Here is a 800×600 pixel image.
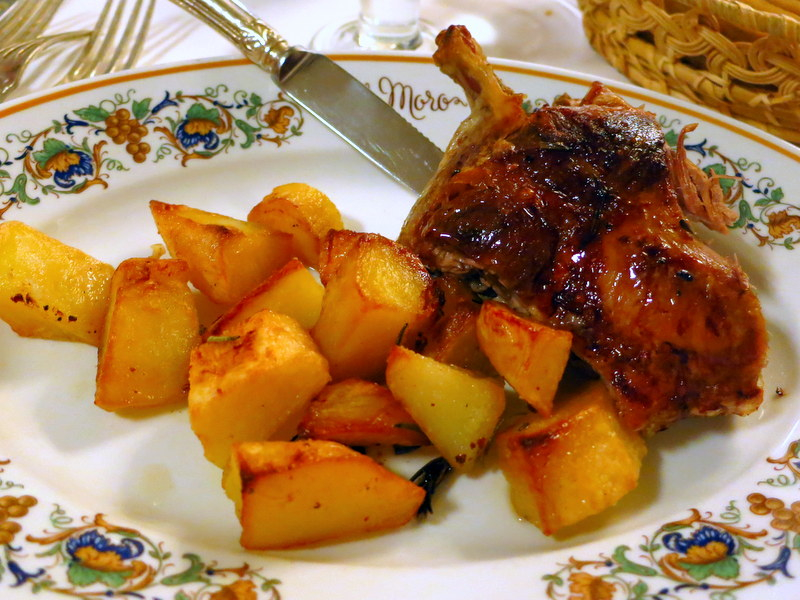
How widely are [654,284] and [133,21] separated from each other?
2074 millimetres

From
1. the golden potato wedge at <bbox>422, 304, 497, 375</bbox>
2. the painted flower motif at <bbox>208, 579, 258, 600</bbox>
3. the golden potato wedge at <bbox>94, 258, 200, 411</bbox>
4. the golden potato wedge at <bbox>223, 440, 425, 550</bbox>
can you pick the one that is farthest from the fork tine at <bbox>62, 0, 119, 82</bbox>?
the painted flower motif at <bbox>208, 579, 258, 600</bbox>

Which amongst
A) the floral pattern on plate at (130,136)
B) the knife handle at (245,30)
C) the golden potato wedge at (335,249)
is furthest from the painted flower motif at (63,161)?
the golden potato wedge at (335,249)

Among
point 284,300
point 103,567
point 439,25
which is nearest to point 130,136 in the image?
point 284,300

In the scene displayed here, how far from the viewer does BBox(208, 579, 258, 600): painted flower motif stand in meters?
1.10

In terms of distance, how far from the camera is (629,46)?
240 centimetres

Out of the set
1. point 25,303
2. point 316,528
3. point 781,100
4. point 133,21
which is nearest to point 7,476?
point 25,303

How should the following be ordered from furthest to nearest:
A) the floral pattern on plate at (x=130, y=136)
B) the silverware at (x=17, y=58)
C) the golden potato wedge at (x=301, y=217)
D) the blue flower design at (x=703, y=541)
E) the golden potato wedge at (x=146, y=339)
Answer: the silverware at (x=17, y=58) → the floral pattern on plate at (x=130, y=136) → the golden potato wedge at (x=301, y=217) → the golden potato wedge at (x=146, y=339) → the blue flower design at (x=703, y=541)

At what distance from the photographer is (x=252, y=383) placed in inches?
49.4

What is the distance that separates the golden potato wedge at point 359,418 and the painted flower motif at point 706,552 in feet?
1.54

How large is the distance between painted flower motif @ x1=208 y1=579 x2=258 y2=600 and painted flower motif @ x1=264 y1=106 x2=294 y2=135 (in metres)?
1.38

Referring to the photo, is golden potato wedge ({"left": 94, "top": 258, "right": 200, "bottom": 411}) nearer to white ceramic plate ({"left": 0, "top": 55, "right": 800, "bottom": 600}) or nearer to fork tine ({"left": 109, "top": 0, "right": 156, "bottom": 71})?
white ceramic plate ({"left": 0, "top": 55, "right": 800, "bottom": 600})

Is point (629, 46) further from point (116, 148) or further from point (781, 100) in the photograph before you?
point (116, 148)

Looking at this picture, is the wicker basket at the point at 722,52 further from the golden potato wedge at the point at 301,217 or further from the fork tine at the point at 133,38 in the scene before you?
the fork tine at the point at 133,38

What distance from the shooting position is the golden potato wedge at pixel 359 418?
4.27 ft
